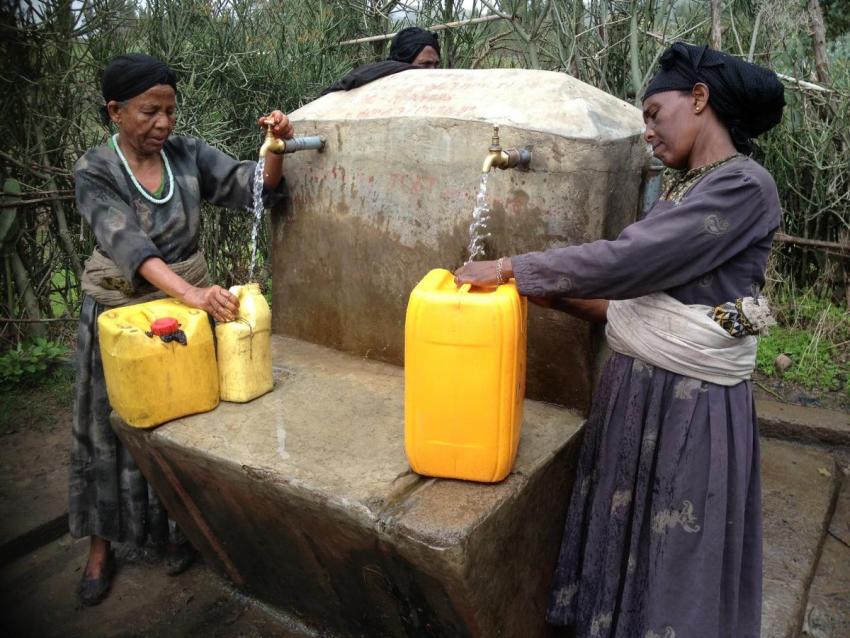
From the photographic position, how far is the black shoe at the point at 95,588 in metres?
2.81

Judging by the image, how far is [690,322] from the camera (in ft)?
5.96

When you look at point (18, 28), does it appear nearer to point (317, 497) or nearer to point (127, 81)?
point (127, 81)

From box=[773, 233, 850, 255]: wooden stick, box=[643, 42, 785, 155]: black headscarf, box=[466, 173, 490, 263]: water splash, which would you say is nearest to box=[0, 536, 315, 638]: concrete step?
box=[466, 173, 490, 263]: water splash

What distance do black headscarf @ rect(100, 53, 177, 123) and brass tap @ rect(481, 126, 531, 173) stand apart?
47.6 inches

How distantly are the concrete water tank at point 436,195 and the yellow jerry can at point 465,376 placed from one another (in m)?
0.48

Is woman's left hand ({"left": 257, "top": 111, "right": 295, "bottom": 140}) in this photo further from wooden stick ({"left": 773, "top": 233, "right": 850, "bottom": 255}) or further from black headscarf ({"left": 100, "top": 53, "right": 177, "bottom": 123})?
wooden stick ({"left": 773, "top": 233, "right": 850, "bottom": 255})

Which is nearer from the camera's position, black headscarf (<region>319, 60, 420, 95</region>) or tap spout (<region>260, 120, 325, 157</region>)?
tap spout (<region>260, 120, 325, 157</region>)

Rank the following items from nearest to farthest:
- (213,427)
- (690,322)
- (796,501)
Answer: (690,322) → (213,427) → (796,501)

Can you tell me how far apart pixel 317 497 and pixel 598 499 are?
0.86m

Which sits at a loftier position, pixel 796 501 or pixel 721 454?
pixel 721 454

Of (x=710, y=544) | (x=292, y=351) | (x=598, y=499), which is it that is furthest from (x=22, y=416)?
(x=710, y=544)

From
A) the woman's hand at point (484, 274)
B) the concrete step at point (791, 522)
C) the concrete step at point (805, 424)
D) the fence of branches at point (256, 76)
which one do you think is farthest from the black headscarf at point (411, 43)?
the concrete step at point (791, 522)

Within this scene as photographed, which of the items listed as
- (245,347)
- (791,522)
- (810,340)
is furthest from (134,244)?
→ (810,340)

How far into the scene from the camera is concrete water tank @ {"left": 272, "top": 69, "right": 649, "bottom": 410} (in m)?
2.12
